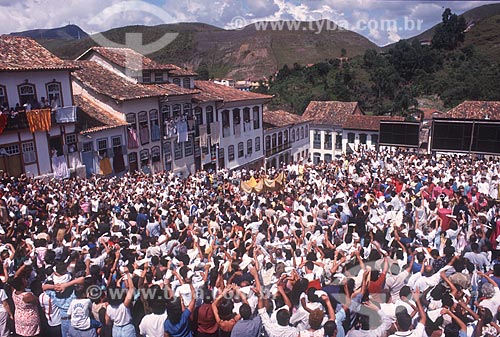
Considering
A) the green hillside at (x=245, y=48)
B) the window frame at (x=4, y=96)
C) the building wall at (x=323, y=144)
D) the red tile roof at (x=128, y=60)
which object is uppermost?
the green hillside at (x=245, y=48)

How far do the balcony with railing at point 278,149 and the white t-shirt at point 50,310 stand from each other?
3329 cm

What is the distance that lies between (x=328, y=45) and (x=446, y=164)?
425 ft

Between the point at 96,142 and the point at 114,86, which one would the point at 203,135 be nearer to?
the point at 114,86

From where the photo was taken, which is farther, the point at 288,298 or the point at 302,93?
the point at 302,93

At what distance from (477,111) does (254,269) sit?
35.5 metres

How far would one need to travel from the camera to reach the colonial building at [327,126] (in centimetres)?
4338

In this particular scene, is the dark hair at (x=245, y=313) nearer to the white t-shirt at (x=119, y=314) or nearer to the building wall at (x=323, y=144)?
the white t-shirt at (x=119, y=314)

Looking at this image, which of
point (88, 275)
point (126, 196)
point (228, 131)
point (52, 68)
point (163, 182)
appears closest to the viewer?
point (88, 275)

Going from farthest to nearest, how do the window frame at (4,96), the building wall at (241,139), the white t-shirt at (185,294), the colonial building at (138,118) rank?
the building wall at (241,139) < the colonial building at (138,118) < the window frame at (4,96) < the white t-shirt at (185,294)

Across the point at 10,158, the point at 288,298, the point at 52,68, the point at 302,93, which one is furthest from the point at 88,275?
the point at 302,93

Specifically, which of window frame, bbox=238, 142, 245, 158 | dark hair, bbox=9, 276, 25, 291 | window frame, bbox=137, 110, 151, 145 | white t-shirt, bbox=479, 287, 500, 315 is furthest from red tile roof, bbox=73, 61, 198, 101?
white t-shirt, bbox=479, 287, 500, 315

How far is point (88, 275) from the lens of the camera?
7.29m

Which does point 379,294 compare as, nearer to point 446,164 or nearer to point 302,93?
point 446,164

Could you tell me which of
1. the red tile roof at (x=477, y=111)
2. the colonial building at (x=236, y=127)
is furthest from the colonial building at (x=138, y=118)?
the red tile roof at (x=477, y=111)
